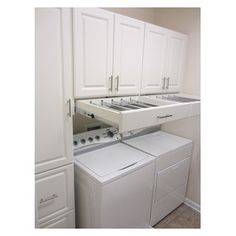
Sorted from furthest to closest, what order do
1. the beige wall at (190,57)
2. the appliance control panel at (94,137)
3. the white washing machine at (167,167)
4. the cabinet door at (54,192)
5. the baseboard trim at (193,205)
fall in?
1. the baseboard trim at (193,205)
2. the beige wall at (190,57)
3. the white washing machine at (167,167)
4. the appliance control panel at (94,137)
5. the cabinet door at (54,192)

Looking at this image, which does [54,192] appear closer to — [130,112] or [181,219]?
[130,112]

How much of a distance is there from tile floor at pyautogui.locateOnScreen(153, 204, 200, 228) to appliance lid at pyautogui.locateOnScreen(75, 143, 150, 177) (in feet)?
2.89

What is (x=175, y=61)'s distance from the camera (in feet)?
6.73

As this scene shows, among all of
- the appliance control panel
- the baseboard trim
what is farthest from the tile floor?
the appliance control panel

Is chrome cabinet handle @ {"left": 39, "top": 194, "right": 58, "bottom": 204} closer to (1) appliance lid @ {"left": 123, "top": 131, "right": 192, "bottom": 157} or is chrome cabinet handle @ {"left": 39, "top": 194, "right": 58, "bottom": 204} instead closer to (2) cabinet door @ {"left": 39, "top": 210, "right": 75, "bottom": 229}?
(2) cabinet door @ {"left": 39, "top": 210, "right": 75, "bottom": 229}

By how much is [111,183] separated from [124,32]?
1197 mm

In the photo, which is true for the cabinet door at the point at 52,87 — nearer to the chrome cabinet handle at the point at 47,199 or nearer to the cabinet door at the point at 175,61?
the chrome cabinet handle at the point at 47,199

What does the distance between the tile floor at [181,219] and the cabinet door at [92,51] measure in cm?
159

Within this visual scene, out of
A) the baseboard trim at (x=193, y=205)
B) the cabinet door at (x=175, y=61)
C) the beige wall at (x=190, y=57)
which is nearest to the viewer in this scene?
the cabinet door at (x=175, y=61)

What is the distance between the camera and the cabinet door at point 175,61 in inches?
77.3

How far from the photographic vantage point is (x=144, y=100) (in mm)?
1764

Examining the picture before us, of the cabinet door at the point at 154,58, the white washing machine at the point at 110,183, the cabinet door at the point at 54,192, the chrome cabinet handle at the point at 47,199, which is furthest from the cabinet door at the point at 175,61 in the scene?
the chrome cabinet handle at the point at 47,199
